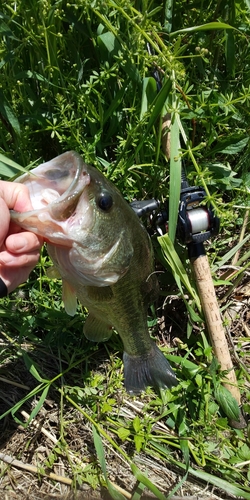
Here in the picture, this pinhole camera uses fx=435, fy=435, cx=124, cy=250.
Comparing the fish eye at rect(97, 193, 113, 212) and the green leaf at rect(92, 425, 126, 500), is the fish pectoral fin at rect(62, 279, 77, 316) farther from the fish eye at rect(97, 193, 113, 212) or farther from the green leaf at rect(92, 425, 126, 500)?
the green leaf at rect(92, 425, 126, 500)

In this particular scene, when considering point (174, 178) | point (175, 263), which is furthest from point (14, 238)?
point (175, 263)

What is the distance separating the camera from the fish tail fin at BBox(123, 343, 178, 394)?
90.6 inches

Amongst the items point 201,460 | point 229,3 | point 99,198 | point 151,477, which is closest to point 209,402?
point 201,460

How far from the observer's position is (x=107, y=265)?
166cm

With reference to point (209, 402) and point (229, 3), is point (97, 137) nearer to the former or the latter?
point (229, 3)

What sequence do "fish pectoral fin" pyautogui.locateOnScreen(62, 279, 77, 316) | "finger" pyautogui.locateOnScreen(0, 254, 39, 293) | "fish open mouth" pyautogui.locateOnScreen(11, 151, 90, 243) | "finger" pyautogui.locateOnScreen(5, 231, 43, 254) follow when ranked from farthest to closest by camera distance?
"fish pectoral fin" pyautogui.locateOnScreen(62, 279, 77, 316), "finger" pyautogui.locateOnScreen(0, 254, 39, 293), "finger" pyautogui.locateOnScreen(5, 231, 43, 254), "fish open mouth" pyautogui.locateOnScreen(11, 151, 90, 243)

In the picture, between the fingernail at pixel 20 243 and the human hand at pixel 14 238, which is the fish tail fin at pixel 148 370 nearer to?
the human hand at pixel 14 238

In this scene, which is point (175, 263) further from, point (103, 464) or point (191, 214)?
point (103, 464)

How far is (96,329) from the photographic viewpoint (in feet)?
7.18

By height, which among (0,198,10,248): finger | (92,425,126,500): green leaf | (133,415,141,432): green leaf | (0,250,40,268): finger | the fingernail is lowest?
(92,425,126,500): green leaf

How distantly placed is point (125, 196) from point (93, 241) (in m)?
0.93

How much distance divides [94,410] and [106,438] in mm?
163

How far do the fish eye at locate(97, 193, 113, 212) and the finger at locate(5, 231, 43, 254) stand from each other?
0.86ft

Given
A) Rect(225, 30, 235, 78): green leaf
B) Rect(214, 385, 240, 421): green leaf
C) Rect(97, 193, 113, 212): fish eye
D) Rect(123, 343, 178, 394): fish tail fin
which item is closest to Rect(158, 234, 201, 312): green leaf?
Rect(123, 343, 178, 394): fish tail fin
